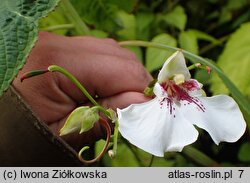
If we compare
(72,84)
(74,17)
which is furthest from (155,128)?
(74,17)

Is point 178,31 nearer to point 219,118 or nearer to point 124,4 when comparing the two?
point 124,4

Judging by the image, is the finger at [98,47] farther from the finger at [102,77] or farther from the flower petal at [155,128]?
the flower petal at [155,128]

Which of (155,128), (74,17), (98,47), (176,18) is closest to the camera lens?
(155,128)

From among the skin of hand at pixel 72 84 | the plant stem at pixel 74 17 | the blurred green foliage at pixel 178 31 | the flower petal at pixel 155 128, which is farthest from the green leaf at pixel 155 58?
the flower petal at pixel 155 128

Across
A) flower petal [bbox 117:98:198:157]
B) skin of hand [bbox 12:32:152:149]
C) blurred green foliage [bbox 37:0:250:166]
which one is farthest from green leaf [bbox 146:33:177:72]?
flower petal [bbox 117:98:198:157]

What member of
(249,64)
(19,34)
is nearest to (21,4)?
(19,34)

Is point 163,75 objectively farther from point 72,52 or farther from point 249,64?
point 249,64
